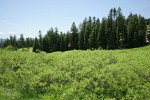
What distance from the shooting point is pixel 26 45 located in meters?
172

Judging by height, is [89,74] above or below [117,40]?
below

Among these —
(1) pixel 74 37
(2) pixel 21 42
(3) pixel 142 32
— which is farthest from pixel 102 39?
(2) pixel 21 42

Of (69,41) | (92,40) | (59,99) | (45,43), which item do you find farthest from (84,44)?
(59,99)

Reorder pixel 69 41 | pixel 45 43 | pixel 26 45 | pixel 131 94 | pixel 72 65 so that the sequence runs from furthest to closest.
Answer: pixel 26 45, pixel 45 43, pixel 69 41, pixel 72 65, pixel 131 94

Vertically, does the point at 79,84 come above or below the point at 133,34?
below

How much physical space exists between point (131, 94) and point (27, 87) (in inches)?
297

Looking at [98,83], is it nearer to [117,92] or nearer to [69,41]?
[117,92]

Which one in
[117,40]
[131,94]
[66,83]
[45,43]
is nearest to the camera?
[131,94]

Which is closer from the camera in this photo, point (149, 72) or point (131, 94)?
point (131, 94)

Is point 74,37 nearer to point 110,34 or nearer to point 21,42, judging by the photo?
point 110,34

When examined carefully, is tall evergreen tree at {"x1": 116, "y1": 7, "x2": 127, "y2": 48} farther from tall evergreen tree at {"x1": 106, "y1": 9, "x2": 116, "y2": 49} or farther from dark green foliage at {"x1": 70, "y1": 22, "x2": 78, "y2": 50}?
dark green foliage at {"x1": 70, "y1": 22, "x2": 78, "y2": 50}

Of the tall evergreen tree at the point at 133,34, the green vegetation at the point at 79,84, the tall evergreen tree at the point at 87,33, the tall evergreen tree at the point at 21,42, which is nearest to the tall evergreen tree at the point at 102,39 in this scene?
the tall evergreen tree at the point at 87,33

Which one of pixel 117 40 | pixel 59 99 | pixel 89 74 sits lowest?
pixel 59 99

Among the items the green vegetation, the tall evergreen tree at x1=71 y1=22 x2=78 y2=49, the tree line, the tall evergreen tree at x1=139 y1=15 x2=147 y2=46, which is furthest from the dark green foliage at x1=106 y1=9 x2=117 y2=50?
the green vegetation
